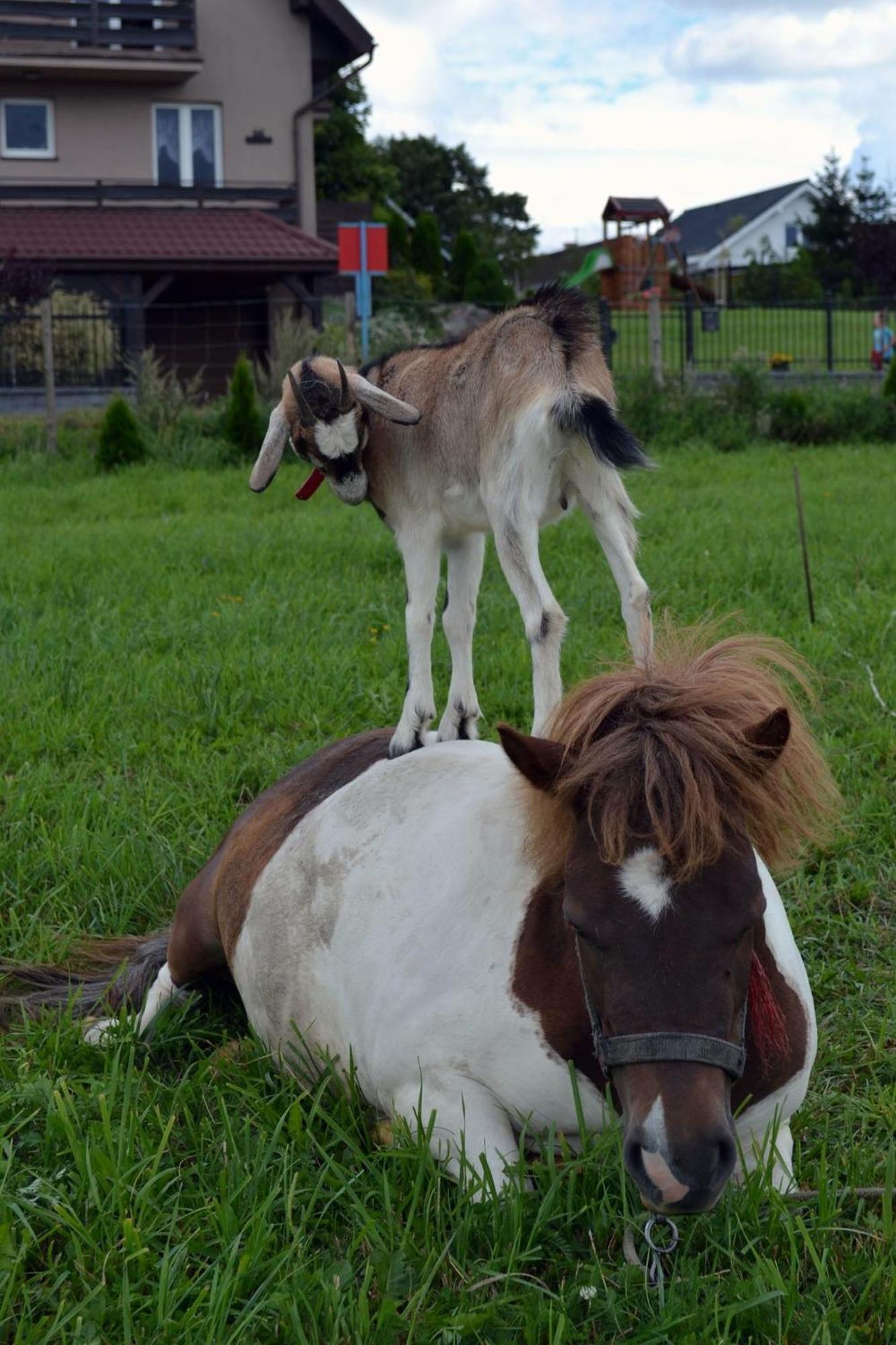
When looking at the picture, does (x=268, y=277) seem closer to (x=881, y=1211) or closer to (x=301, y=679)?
(x=301, y=679)

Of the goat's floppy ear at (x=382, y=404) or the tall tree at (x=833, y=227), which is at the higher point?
the tall tree at (x=833, y=227)

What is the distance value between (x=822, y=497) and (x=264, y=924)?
28.6 ft

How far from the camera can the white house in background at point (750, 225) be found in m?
60.4

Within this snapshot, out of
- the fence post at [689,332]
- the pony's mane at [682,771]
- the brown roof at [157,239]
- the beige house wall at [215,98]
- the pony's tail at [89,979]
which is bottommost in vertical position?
the pony's tail at [89,979]

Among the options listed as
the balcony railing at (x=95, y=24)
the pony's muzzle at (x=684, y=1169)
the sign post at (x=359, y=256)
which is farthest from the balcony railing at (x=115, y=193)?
the pony's muzzle at (x=684, y=1169)

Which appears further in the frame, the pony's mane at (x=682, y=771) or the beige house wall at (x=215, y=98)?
the beige house wall at (x=215, y=98)

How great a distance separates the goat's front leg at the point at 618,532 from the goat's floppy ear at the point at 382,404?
0.42 m

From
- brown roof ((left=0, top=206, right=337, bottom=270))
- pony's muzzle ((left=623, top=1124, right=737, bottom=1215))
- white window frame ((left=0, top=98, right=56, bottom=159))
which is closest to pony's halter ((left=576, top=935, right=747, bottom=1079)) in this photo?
pony's muzzle ((left=623, top=1124, right=737, bottom=1215))

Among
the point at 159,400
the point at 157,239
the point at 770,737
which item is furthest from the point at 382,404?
the point at 157,239

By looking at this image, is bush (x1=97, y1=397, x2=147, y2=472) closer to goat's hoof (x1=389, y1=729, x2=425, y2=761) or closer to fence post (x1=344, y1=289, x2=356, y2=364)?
fence post (x1=344, y1=289, x2=356, y2=364)

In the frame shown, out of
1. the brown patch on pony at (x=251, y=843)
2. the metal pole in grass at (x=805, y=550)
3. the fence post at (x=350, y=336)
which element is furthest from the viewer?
the fence post at (x=350, y=336)

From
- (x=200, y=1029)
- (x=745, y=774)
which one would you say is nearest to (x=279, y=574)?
(x=200, y=1029)

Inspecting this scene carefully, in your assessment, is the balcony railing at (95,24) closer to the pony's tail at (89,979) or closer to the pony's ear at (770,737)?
the pony's tail at (89,979)

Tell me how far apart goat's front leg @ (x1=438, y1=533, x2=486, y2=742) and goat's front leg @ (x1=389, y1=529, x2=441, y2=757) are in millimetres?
114
